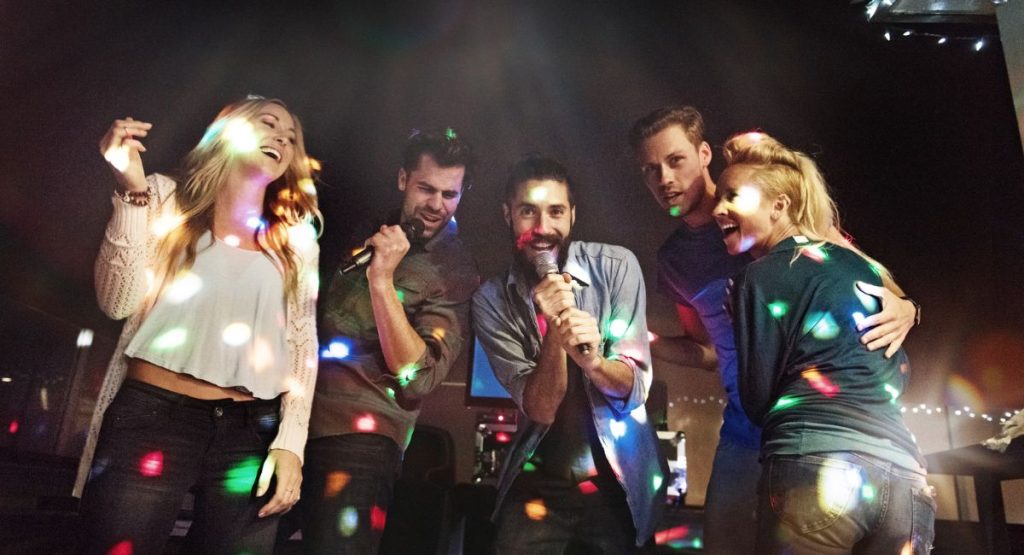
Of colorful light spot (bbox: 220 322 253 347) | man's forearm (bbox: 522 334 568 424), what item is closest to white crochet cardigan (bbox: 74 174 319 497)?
colorful light spot (bbox: 220 322 253 347)

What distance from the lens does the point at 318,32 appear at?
8.11ft

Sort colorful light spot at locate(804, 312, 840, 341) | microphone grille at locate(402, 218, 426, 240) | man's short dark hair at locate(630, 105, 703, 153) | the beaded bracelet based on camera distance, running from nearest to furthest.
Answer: colorful light spot at locate(804, 312, 840, 341), the beaded bracelet, microphone grille at locate(402, 218, 426, 240), man's short dark hair at locate(630, 105, 703, 153)

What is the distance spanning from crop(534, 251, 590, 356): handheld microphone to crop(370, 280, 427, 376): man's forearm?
1.34 feet

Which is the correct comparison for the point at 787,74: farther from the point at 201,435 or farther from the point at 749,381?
the point at 201,435

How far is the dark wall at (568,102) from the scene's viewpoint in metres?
2.24

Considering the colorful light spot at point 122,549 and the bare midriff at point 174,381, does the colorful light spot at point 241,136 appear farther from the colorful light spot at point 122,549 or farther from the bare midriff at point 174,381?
the colorful light spot at point 122,549

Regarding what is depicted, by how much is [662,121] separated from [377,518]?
1.54 m

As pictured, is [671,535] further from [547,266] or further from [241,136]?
[241,136]

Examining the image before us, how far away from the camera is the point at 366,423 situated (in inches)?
74.5

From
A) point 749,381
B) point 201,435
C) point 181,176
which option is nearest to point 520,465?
point 749,381

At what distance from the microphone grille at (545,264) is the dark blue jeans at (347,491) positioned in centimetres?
63

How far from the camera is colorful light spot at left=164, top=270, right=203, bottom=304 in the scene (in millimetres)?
1728

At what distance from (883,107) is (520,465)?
1769 mm

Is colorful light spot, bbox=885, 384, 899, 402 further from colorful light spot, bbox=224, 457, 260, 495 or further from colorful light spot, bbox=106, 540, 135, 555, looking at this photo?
colorful light spot, bbox=106, 540, 135, 555
